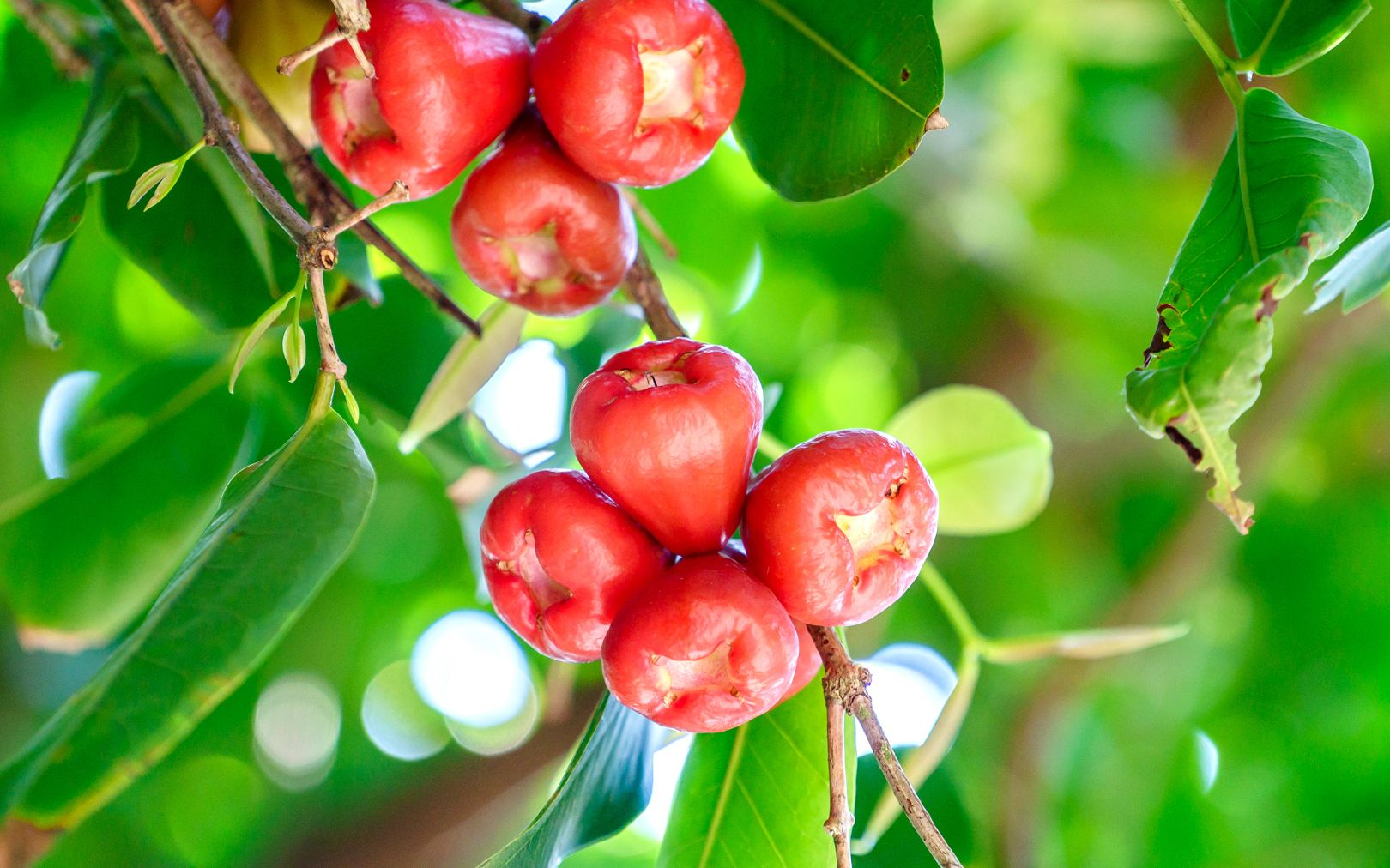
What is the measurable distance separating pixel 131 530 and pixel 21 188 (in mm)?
642

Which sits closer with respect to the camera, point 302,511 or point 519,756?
point 302,511

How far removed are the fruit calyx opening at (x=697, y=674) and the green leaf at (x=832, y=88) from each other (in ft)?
1.14

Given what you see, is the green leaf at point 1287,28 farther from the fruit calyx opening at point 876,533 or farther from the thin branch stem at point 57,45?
the thin branch stem at point 57,45

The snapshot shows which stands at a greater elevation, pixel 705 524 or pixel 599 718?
pixel 705 524

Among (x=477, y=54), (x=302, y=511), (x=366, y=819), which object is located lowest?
(x=366, y=819)

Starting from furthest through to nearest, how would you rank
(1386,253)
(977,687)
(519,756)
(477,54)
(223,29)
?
(977,687) < (519,756) < (223,29) < (477,54) < (1386,253)

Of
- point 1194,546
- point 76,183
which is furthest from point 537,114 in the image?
point 1194,546

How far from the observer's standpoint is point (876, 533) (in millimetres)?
665

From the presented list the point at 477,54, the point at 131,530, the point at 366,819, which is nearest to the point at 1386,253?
the point at 477,54

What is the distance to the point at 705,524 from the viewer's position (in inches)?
26.3

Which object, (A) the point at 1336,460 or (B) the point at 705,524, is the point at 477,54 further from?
(A) the point at 1336,460

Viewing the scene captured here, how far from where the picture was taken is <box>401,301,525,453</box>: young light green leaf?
0.89 meters

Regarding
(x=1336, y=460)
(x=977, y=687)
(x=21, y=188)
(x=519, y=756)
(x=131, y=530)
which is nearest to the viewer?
(x=131, y=530)

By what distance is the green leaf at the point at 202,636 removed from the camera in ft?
2.04
